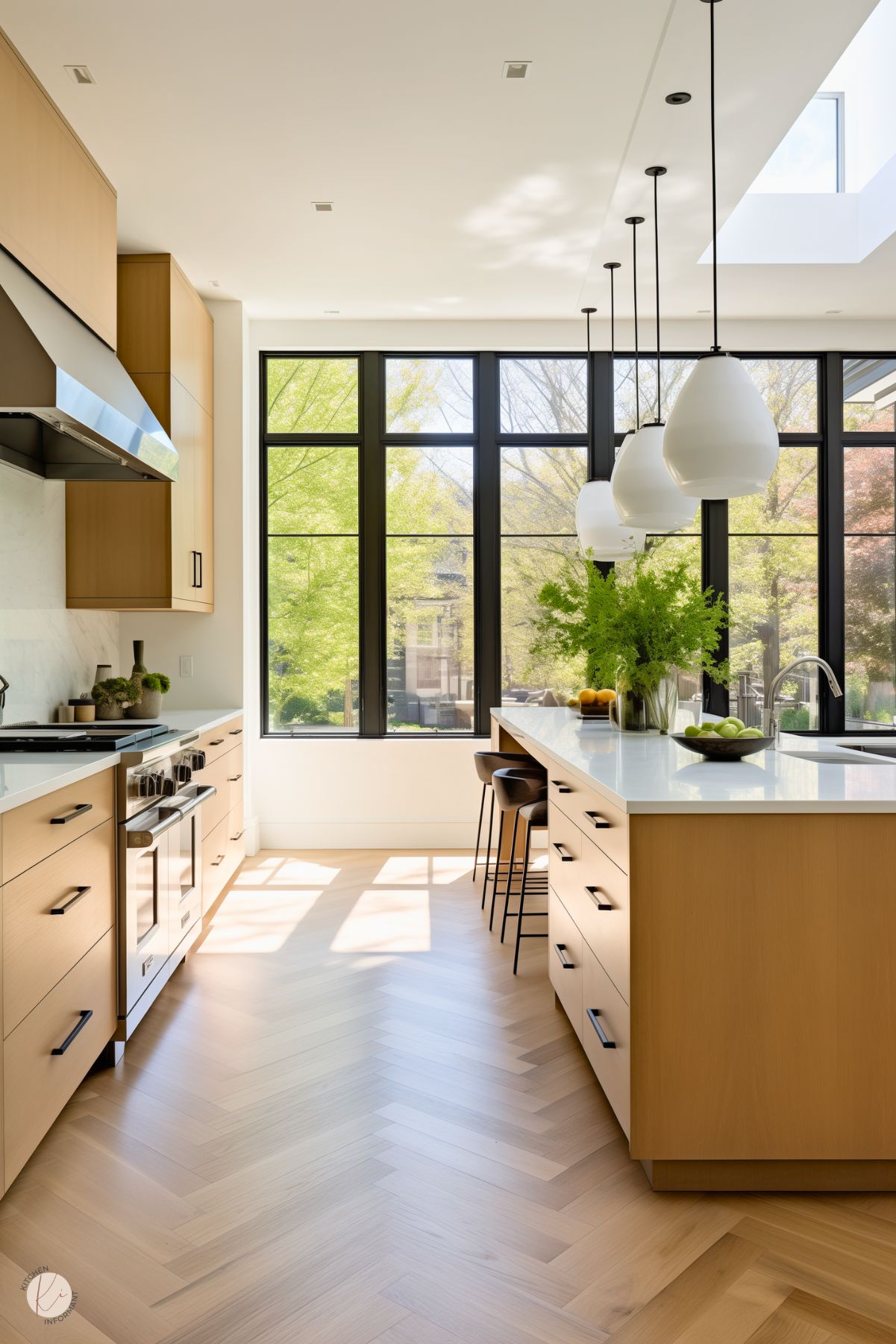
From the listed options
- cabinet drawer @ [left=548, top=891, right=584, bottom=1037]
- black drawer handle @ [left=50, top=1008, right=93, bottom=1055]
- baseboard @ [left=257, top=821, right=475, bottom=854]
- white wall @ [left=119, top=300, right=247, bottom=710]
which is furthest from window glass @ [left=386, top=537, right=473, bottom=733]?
black drawer handle @ [left=50, top=1008, right=93, bottom=1055]

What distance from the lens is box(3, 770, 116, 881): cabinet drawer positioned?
1.96 metres

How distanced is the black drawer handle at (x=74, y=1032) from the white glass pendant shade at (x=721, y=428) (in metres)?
2.07

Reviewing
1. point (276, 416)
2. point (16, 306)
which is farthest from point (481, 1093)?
point (276, 416)

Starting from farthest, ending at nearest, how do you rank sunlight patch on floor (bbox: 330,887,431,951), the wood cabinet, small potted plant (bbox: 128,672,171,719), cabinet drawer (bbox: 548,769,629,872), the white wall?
the white wall < the wood cabinet < small potted plant (bbox: 128,672,171,719) < sunlight patch on floor (bbox: 330,887,431,951) < cabinet drawer (bbox: 548,769,629,872)

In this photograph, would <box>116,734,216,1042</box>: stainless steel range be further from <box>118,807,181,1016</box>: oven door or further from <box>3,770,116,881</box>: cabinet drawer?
<box>3,770,116,881</box>: cabinet drawer

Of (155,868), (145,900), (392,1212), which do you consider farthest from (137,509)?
(392,1212)

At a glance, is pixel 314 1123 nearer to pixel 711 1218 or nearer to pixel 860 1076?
pixel 711 1218

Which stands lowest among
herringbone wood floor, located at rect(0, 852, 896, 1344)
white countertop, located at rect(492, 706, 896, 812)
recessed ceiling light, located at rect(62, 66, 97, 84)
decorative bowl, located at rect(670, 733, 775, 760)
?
herringbone wood floor, located at rect(0, 852, 896, 1344)

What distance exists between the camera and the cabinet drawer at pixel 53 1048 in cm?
193

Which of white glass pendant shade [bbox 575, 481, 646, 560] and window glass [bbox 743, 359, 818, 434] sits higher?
window glass [bbox 743, 359, 818, 434]

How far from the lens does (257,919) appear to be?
4.11 metres

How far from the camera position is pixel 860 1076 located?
1.95 metres

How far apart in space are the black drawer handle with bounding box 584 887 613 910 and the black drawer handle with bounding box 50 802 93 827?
1.30 metres

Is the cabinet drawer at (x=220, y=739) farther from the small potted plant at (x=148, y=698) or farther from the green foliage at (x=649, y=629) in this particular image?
the green foliage at (x=649, y=629)
